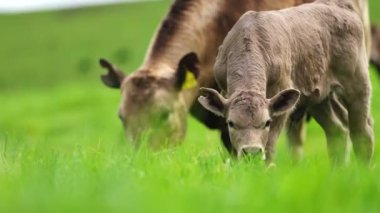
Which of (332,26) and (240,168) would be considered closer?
(240,168)

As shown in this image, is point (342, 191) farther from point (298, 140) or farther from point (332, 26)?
point (298, 140)

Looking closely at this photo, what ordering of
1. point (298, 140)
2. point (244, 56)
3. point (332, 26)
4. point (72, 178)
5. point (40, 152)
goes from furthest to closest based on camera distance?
point (298, 140) < point (332, 26) < point (244, 56) < point (40, 152) < point (72, 178)

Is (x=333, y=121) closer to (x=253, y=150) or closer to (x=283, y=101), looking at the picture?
(x=283, y=101)

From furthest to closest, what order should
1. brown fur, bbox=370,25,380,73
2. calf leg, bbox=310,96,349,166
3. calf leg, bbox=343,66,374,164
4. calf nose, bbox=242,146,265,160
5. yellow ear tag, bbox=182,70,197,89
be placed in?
brown fur, bbox=370,25,380,73 → yellow ear tag, bbox=182,70,197,89 → calf leg, bbox=310,96,349,166 → calf leg, bbox=343,66,374,164 → calf nose, bbox=242,146,265,160

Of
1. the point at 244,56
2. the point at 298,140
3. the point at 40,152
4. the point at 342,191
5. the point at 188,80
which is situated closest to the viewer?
the point at 342,191

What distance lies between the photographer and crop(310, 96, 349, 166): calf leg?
9094 millimetres

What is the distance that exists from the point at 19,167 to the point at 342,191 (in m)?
2.17

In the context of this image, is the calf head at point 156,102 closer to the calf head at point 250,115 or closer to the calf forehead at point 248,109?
the calf head at point 250,115

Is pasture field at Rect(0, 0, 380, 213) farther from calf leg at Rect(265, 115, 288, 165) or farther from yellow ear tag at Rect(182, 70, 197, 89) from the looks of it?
yellow ear tag at Rect(182, 70, 197, 89)

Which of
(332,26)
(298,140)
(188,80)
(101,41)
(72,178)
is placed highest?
(72,178)

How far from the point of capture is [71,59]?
6262cm

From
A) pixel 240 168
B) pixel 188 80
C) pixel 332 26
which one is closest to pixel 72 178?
pixel 240 168

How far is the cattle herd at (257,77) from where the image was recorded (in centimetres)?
697

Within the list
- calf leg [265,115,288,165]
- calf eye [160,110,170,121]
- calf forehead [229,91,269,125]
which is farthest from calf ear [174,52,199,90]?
calf forehead [229,91,269,125]
